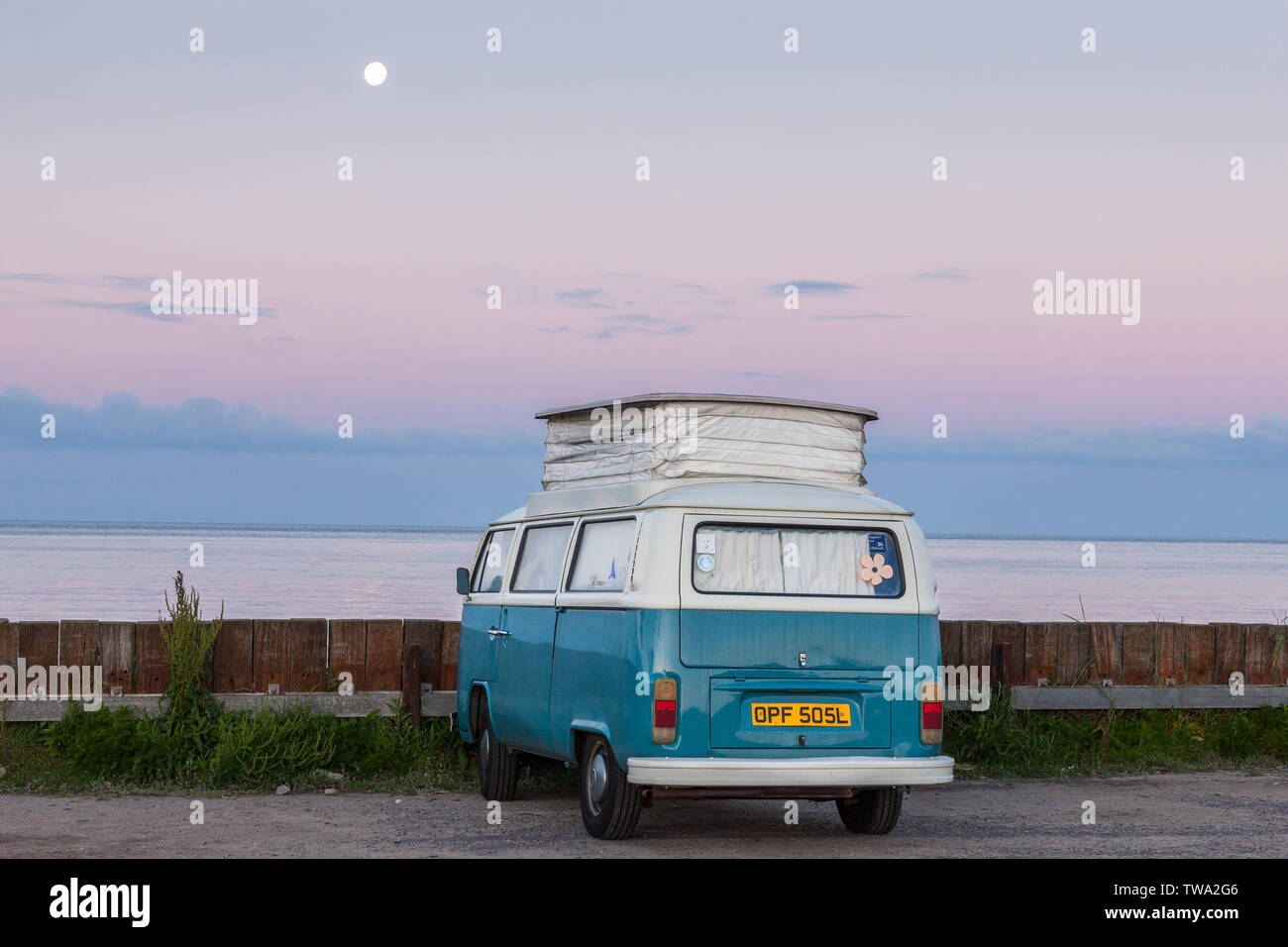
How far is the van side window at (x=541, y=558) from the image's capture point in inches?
402

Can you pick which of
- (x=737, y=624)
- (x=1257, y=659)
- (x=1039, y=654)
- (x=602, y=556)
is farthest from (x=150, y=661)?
(x=1257, y=659)

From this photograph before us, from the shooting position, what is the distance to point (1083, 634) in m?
13.3

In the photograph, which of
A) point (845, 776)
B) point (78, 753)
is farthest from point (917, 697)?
point (78, 753)

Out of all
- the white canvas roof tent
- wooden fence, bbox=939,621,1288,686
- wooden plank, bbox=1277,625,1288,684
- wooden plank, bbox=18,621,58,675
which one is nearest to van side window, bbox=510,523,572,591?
the white canvas roof tent

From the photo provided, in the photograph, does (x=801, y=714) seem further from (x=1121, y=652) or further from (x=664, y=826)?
(x=1121, y=652)

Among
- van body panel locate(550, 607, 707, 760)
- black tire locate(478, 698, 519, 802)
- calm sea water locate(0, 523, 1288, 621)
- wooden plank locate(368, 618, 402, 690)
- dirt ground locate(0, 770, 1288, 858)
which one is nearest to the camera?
van body panel locate(550, 607, 707, 760)

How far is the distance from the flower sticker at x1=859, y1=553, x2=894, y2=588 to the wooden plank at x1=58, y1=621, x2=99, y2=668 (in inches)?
241

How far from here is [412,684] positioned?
475 inches

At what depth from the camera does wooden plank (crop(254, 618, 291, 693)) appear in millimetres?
11875

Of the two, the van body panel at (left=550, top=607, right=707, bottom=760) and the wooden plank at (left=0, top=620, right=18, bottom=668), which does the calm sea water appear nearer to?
the wooden plank at (left=0, top=620, right=18, bottom=668)

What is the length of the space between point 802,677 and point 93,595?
31388 millimetres

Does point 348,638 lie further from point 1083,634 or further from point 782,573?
point 1083,634

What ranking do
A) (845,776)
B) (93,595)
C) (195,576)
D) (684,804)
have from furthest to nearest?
(195,576), (93,595), (684,804), (845,776)

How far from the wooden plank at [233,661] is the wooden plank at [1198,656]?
8.08 metres
